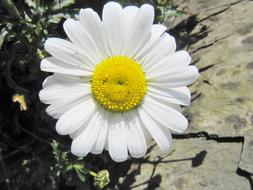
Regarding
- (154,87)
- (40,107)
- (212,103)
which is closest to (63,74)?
(154,87)

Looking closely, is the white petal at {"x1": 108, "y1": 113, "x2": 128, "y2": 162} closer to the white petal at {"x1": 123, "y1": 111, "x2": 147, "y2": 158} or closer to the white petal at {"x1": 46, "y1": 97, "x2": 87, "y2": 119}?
the white petal at {"x1": 123, "y1": 111, "x2": 147, "y2": 158}

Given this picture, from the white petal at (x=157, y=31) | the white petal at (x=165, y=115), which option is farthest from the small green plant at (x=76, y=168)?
the white petal at (x=157, y=31)

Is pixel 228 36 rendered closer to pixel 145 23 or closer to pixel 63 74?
pixel 145 23

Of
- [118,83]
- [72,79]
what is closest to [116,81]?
[118,83]

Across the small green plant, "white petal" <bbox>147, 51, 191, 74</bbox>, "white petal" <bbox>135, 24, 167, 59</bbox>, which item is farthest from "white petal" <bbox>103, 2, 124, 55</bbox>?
the small green plant

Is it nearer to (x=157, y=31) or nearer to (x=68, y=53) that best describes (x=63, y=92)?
(x=68, y=53)

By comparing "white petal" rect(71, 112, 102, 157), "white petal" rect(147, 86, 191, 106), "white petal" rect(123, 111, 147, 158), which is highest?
"white petal" rect(147, 86, 191, 106)
